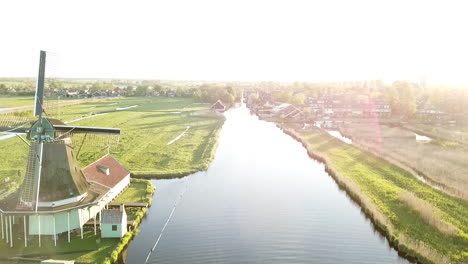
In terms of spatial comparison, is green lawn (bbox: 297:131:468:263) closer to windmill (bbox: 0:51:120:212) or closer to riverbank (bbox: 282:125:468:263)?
riverbank (bbox: 282:125:468:263)

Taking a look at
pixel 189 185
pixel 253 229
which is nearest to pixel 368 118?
pixel 189 185

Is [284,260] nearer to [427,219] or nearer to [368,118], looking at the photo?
[427,219]

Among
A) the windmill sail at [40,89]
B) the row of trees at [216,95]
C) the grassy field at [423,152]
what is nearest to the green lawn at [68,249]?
the windmill sail at [40,89]

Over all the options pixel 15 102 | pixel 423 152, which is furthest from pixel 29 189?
pixel 15 102

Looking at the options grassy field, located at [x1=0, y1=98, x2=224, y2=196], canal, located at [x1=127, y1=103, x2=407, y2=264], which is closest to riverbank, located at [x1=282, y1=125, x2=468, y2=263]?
canal, located at [x1=127, y1=103, x2=407, y2=264]

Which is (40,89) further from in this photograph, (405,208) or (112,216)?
(405,208)

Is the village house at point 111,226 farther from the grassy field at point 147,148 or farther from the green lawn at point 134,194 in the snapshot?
the green lawn at point 134,194
